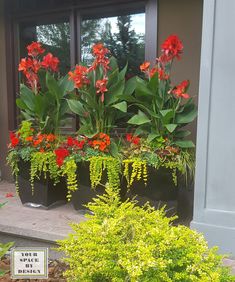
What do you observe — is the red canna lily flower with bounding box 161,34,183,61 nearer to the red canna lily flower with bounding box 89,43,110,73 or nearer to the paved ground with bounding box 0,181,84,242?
the red canna lily flower with bounding box 89,43,110,73

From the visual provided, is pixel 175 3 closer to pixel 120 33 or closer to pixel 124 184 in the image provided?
pixel 120 33

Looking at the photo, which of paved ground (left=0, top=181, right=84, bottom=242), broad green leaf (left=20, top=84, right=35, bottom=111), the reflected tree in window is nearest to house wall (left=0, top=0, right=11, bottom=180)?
the reflected tree in window

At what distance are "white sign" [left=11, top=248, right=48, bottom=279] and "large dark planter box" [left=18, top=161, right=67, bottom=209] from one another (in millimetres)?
1097

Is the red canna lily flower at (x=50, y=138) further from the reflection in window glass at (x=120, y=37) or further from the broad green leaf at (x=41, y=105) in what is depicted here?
the reflection in window glass at (x=120, y=37)

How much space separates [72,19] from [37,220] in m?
2.11

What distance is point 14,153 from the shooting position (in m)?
2.52

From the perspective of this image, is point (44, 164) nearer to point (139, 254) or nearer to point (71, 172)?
point (71, 172)

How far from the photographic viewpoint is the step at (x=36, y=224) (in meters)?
2.10

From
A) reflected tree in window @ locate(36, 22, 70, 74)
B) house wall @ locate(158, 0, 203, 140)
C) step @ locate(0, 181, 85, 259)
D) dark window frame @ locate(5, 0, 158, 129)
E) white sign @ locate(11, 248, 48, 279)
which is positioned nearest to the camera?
white sign @ locate(11, 248, 48, 279)

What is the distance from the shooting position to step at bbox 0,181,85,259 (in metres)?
2.10

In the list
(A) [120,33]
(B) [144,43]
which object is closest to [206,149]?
(B) [144,43]

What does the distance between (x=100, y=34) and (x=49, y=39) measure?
25.5 inches

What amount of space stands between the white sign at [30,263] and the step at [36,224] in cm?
57

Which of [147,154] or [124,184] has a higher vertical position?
[147,154]
